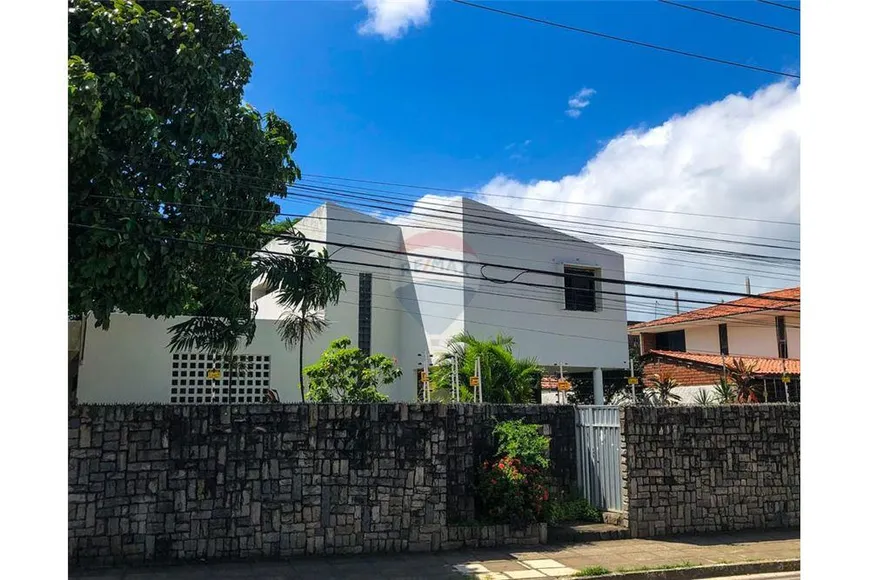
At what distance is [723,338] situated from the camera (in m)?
27.2

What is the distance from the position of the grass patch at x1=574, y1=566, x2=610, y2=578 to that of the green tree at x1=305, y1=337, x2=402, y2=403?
5.44m

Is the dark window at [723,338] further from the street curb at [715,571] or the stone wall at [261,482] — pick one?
the stone wall at [261,482]

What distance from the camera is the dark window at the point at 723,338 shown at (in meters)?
27.0

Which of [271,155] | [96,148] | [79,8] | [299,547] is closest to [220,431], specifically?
[299,547]

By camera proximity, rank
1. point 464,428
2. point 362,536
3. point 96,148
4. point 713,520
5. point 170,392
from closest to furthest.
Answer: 1. point 96,148
2. point 362,536
3. point 464,428
4. point 713,520
5. point 170,392

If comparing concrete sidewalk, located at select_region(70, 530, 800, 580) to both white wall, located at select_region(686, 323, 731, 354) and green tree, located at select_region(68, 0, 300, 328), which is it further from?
white wall, located at select_region(686, 323, 731, 354)

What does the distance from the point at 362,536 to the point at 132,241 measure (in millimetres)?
4622

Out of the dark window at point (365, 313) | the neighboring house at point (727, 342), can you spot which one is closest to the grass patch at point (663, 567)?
the dark window at point (365, 313)

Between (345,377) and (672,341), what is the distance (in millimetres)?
20566

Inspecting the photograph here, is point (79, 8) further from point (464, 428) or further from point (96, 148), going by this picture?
point (464, 428)

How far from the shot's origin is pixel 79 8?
8.41 metres

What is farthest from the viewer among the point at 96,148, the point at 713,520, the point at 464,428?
the point at 713,520

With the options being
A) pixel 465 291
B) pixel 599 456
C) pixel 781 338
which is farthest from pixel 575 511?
pixel 781 338

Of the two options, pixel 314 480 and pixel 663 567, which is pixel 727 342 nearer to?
pixel 663 567
